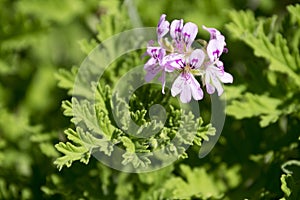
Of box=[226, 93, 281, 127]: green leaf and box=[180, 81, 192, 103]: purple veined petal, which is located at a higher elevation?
box=[180, 81, 192, 103]: purple veined petal

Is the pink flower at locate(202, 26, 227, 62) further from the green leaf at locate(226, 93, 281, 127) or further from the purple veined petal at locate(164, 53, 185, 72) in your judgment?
the green leaf at locate(226, 93, 281, 127)

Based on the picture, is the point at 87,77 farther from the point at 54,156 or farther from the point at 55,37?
the point at 55,37

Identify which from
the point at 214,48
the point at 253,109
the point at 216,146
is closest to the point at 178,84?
the point at 214,48

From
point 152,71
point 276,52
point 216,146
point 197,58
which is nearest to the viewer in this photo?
point 197,58

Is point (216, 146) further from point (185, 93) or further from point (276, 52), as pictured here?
point (185, 93)

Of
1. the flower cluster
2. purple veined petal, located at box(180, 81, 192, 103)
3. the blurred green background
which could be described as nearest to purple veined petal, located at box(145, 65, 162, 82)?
the flower cluster

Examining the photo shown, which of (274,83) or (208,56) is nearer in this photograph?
(208,56)

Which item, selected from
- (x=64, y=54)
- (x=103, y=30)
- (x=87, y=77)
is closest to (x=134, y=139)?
(x=87, y=77)
